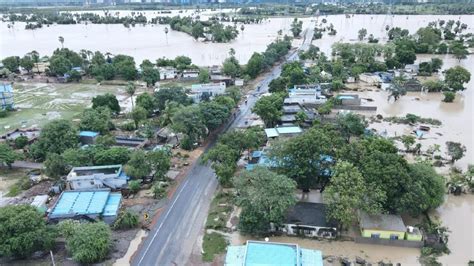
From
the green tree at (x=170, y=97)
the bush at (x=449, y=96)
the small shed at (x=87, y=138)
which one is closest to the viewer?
the small shed at (x=87, y=138)

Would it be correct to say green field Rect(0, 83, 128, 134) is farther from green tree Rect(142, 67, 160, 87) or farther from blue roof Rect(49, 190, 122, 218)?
blue roof Rect(49, 190, 122, 218)

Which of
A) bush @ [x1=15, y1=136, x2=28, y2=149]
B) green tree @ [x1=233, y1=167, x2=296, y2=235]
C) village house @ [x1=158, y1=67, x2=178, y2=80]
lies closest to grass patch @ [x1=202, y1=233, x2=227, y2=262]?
green tree @ [x1=233, y1=167, x2=296, y2=235]

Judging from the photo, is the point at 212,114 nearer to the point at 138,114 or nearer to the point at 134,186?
the point at 138,114

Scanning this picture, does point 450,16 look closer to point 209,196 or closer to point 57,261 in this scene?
point 209,196

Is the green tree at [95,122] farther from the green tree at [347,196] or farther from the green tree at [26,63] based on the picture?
the green tree at [26,63]

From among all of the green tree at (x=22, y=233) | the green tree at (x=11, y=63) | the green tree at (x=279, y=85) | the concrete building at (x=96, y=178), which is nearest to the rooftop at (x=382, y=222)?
the concrete building at (x=96, y=178)

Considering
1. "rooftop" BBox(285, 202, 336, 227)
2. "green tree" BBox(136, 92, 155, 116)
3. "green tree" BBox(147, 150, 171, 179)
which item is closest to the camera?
"rooftop" BBox(285, 202, 336, 227)

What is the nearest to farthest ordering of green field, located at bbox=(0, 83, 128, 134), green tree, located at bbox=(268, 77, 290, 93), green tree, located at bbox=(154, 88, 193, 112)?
green tree, located at bbox=(154, 88, 193, 112), green field, located at bbox=(0, 83, 128, 134), green tree, located at bbox=(268, 77, 290, 93)
